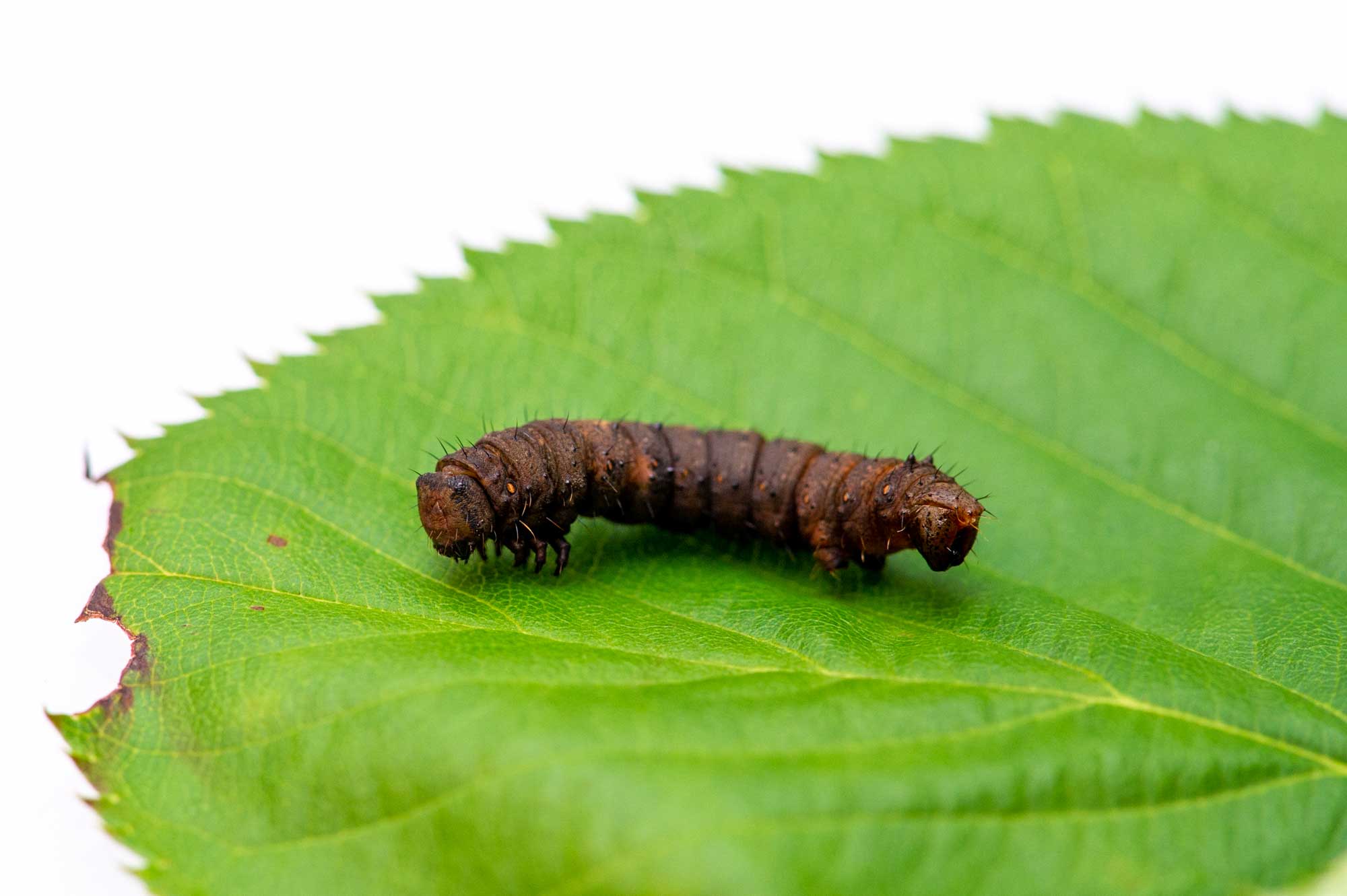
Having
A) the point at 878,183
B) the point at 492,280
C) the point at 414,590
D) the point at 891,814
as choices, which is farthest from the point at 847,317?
the point at 891,814

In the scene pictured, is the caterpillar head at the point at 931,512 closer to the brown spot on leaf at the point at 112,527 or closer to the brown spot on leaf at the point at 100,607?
the brown spot on leaf at the point at 100,607

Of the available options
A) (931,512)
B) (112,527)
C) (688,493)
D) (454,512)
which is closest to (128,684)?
(112,527)

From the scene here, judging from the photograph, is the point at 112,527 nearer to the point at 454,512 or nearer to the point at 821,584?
the point at 454,512

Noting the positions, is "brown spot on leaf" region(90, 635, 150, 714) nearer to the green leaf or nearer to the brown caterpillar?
the green leaf

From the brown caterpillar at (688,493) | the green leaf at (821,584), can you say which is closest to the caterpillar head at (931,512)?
the brown caterpillar at (688,493)

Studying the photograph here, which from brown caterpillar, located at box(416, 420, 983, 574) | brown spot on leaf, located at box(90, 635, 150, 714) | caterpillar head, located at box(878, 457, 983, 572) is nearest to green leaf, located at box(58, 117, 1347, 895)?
brown spot on leaf, located at box(90, 635, 150, 714)
